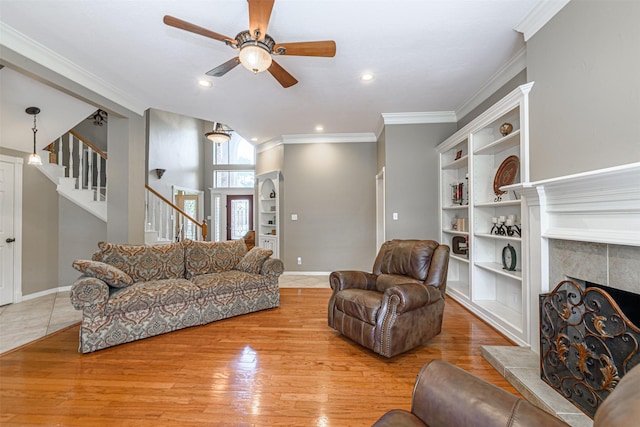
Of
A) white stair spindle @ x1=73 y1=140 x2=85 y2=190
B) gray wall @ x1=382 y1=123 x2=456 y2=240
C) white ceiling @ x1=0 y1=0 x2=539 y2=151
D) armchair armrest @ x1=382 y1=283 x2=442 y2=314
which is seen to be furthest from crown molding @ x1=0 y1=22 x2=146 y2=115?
armchair armrest @ x1=382 y1=283 x2=442 y2=314

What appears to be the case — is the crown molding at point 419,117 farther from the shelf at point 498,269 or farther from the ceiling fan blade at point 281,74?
the shelf at point 498,269

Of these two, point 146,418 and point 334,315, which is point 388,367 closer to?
point 334,315

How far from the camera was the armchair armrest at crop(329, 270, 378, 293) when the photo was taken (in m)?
2.77

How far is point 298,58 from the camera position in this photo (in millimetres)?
2744

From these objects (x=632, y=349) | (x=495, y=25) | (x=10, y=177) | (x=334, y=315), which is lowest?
(x=334, y=315)

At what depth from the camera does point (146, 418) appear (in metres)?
1.64

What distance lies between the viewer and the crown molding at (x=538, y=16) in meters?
1.98

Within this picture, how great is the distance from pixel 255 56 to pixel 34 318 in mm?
3856

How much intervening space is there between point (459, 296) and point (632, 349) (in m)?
2.51

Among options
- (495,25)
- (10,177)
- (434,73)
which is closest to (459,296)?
(434,73)

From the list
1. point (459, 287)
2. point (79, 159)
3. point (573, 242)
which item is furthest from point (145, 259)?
point (459, 287)

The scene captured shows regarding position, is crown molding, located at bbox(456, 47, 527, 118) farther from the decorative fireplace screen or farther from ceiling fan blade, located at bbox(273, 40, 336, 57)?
the decorative fireplace screen

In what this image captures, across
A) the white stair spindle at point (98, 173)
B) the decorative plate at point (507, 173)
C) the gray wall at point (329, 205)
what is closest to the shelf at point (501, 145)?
the decorative plate at point (507, 173)

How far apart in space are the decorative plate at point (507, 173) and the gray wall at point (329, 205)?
243 cm
